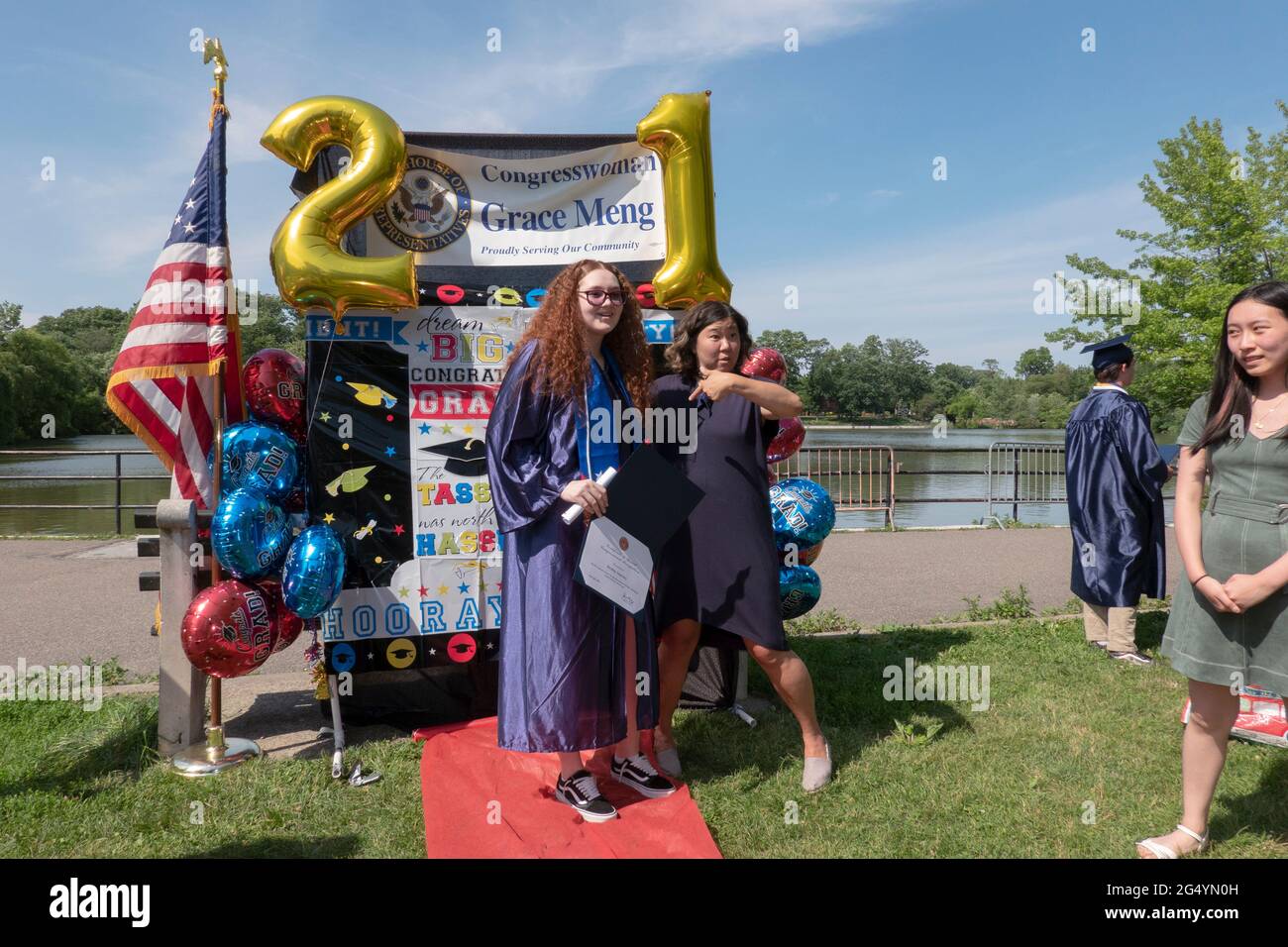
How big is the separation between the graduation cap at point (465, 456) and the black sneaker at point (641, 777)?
5.14ft

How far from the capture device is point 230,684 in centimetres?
497

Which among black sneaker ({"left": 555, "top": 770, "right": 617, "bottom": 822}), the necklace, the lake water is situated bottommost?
black sneaker ({"left": 555, "top": 770, "right": 617, "bottom": 822})

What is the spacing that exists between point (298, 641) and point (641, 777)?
12.8 feet

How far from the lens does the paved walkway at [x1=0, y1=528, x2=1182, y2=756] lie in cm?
466

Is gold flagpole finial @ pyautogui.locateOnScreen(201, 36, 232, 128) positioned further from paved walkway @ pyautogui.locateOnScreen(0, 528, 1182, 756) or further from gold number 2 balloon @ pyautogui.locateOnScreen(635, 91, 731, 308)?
Result: paved walkway @ pyautogui.locateOnScreen(0, 528, 1182, 756)

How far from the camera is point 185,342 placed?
3730 mm

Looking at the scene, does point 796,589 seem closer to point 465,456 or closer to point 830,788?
point 830,788

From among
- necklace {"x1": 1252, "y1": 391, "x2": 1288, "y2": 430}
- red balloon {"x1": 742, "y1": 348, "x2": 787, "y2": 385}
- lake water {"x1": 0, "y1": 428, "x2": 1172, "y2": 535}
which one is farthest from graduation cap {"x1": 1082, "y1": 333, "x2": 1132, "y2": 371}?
lake water {"x1": 0, "y1": 428, "x2": 1172, "y2": 535}

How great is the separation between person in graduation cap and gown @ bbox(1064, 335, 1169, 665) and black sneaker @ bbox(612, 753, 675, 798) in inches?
134

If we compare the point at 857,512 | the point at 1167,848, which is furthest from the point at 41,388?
the point at 1167,848

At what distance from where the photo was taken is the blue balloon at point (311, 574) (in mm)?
3555

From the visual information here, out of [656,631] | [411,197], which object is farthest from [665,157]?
[656,631]

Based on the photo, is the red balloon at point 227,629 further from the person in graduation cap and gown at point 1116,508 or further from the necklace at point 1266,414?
the person in graduation cap and gown at point 1116,508
